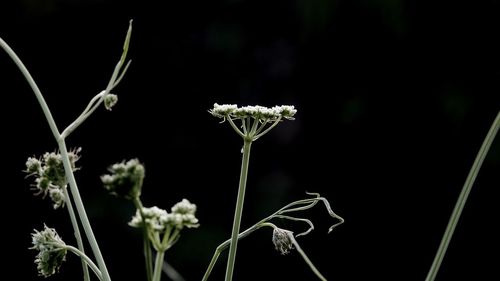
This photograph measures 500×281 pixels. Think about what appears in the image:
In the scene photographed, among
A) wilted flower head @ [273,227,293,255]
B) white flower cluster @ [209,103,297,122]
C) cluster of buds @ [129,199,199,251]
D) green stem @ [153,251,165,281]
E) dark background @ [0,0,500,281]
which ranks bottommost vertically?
green stem @ [153,251,165,281]

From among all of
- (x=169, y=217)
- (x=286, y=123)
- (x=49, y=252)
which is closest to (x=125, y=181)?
(x=169, y=217)

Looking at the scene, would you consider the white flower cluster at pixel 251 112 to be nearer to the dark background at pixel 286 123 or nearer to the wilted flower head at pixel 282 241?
the wilted flower head at pixel 282 241

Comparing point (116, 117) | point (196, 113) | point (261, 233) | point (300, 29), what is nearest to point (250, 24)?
point (300, 29)

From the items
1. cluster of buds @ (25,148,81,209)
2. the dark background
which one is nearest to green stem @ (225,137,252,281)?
cluster of buds @ (25,148,81,209)

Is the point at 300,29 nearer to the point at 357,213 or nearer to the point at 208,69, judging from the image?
the point at 208,69

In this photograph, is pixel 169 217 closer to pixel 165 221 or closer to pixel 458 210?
pixel 165 221

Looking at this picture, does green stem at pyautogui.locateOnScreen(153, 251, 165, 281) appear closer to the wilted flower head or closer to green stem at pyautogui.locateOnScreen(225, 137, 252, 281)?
green stem at pyautogui.locateOnScreen(225, 137, 252, 281)

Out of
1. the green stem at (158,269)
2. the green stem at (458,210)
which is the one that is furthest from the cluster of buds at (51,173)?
the green stem at (458,210)
